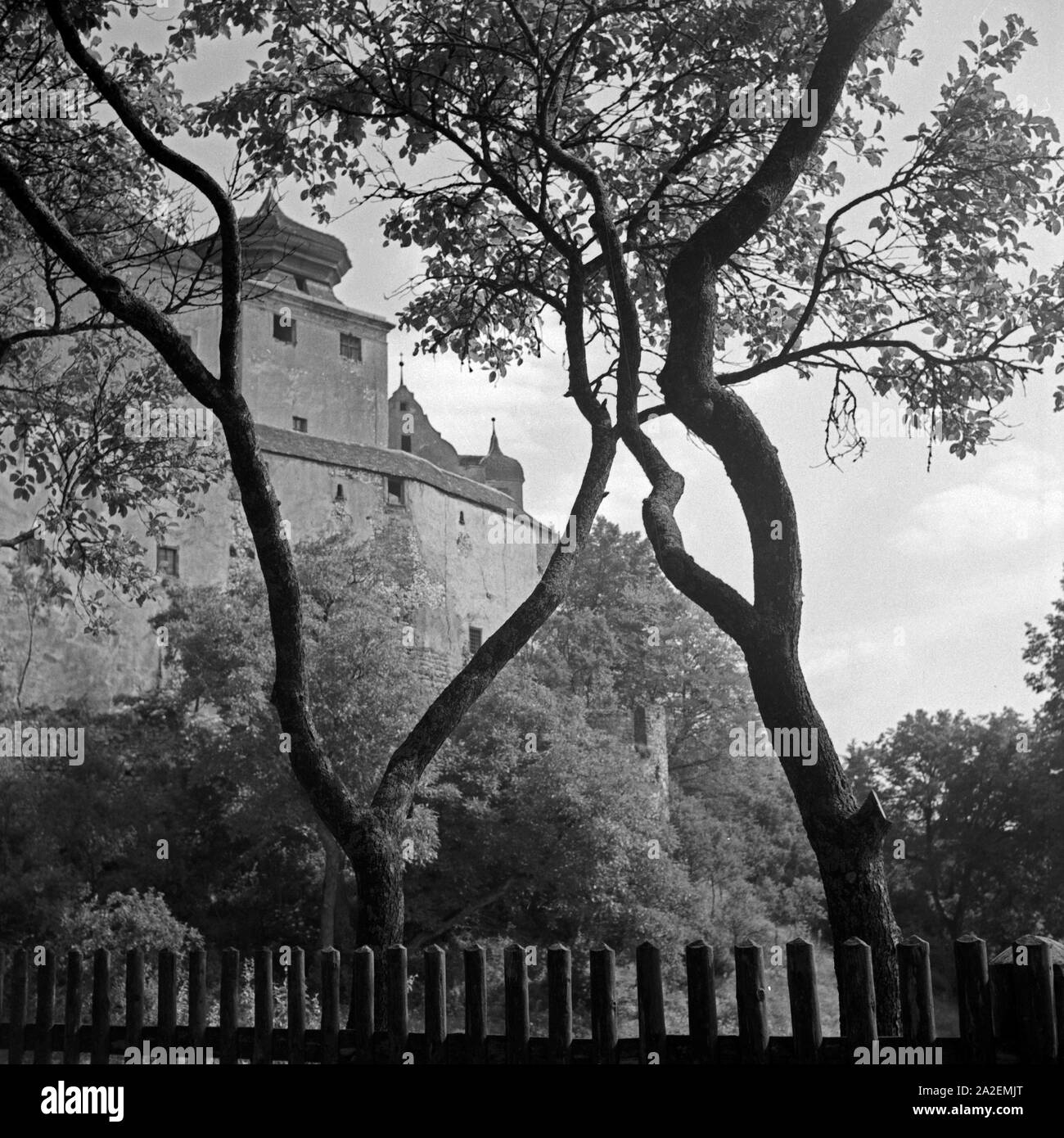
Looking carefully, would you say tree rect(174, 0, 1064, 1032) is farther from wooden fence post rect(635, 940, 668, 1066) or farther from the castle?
the castle

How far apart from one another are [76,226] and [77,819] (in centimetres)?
1805

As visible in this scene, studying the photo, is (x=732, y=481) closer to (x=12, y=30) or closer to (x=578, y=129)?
(x=578, y=129)

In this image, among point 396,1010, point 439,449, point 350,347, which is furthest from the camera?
point 439,449

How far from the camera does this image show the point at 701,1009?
5539 mm

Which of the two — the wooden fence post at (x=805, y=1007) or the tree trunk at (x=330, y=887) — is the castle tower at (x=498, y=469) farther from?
the wooden fence post at (x=805, y=1007)

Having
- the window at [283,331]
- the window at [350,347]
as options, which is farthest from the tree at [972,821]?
the window at [283,331]

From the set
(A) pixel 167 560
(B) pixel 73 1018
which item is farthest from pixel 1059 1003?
(A) pixel 167 560

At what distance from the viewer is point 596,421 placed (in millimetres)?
8109

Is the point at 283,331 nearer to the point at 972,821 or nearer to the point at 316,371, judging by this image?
the point at 316,371

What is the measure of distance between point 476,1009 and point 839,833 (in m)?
1.86

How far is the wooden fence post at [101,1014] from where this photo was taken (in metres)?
7.02

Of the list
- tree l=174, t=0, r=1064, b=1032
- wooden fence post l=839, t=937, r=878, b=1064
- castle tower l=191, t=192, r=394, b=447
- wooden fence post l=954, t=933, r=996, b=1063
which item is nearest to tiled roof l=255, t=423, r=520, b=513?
castle tower l=191, t=192, r=394, b=447

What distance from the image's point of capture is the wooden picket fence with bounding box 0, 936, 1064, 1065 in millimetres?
5207

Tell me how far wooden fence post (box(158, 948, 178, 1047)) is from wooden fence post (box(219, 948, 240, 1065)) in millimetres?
239
